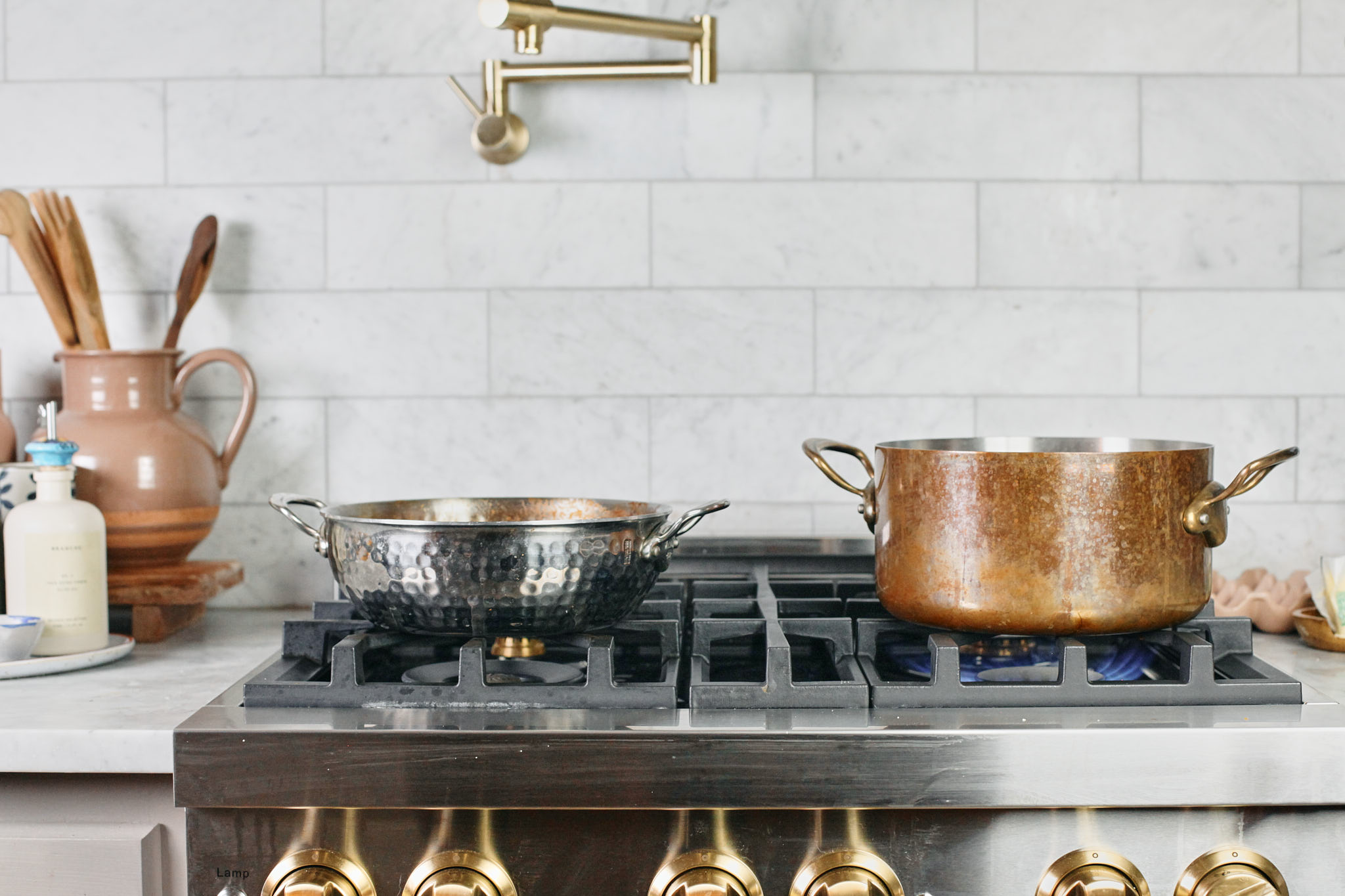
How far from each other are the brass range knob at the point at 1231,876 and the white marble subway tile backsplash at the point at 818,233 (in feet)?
2.65

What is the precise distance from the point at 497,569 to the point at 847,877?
0.34 metres

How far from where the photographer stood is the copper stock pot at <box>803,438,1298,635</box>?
2.77 feet

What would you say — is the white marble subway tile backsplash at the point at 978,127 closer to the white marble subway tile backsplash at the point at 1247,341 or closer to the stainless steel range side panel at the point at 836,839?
the white marble subway tile backsplash at the point at 1247,341

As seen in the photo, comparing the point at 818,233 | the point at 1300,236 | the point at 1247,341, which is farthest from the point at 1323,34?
the point at 818,233

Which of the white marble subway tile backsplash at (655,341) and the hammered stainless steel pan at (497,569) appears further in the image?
the white marble subway tile backsplash at (655,341)

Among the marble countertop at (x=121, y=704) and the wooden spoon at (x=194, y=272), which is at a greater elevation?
the wooden spoon at (x=194, y=272)

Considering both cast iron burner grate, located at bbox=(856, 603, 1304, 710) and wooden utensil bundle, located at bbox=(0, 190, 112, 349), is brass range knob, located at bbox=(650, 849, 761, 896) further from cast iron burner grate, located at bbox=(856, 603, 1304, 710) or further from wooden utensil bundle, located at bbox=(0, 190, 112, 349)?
wooden utensil bundle, located at bbox=(0, 190, 112, 349)

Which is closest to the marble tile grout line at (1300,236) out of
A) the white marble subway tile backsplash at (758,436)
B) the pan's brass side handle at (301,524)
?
the white marble subway tile backsplash at (758,436)

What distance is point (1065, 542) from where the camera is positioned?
33.2 inches

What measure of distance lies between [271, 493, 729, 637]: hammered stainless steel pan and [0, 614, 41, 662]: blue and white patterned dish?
1.14ft

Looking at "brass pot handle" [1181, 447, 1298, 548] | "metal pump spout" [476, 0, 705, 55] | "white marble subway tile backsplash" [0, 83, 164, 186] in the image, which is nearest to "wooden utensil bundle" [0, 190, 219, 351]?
"white marble subway tile backsplash" [0, 83, 164, 186]

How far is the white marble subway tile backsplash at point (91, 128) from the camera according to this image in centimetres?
141

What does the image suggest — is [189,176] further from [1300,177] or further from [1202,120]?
[1300,177]

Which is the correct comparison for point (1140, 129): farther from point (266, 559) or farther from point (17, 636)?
point (17, 636)
